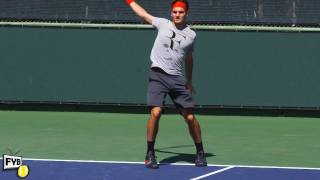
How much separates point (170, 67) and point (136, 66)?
20.1ft

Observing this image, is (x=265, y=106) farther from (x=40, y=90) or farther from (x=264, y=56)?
(x=40, y=90)

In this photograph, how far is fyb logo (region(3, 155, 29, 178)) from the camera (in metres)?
8.33

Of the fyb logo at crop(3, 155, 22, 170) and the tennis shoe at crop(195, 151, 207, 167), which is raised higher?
the fyb logo at crop(3, 155, 22, 170)

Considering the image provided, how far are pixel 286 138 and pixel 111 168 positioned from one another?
3969 millimetres

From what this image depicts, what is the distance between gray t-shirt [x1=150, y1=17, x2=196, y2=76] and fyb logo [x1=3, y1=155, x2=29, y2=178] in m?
1.81

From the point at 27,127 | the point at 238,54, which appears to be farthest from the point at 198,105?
the point at 27,127

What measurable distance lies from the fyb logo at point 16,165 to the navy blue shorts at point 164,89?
153 centimetres

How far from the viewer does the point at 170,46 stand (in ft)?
29.0

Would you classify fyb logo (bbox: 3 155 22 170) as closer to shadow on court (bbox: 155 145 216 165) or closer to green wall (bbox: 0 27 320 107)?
shadow on court (bbox: 155 145 216 165)

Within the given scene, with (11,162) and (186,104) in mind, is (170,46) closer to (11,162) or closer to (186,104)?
(186,104)

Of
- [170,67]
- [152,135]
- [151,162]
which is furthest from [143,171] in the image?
[170,67]

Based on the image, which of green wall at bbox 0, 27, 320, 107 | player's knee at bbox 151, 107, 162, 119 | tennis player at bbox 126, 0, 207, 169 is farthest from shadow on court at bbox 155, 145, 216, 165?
green wall at bbox 0, 27, 320, 107

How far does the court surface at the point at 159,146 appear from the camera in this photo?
863 centimetres

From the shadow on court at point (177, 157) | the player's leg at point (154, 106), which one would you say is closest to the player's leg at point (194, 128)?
the player's leg at point (154, 106)
